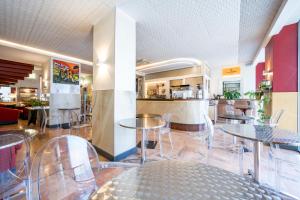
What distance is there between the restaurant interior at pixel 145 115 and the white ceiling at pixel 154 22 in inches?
1.0

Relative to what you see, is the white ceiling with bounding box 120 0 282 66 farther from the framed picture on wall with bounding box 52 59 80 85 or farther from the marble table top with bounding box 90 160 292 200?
the framed picture on wall with bounding box 52 59 80 85

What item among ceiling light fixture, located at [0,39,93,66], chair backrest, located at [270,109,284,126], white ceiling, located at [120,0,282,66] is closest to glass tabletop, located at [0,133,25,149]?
white ceiling, located at [120,0,282,66]

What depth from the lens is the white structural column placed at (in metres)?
2.62

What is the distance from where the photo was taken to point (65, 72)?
5.64 m

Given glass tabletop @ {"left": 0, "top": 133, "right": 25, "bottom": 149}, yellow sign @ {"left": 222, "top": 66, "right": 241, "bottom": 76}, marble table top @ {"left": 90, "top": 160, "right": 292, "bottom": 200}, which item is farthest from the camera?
yellow sign @ {"left": 222, "top": 66, "right": 241, "bottom": 76}

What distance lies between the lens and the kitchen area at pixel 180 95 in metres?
4.85

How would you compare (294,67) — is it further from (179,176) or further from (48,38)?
(48,38)

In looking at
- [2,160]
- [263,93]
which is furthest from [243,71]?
[2,160]

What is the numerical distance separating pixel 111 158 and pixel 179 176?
7.05 ft

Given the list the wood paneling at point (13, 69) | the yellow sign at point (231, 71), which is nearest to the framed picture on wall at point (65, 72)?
the wood paneling at point (13, 69)

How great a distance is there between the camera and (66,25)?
10.5ft

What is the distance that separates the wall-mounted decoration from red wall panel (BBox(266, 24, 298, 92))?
6773mm

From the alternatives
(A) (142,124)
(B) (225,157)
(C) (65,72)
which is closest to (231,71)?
(B) (225,157)

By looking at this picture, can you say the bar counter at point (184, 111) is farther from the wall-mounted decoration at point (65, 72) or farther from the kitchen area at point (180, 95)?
the wall-mounted decoration at point (65, 72)
